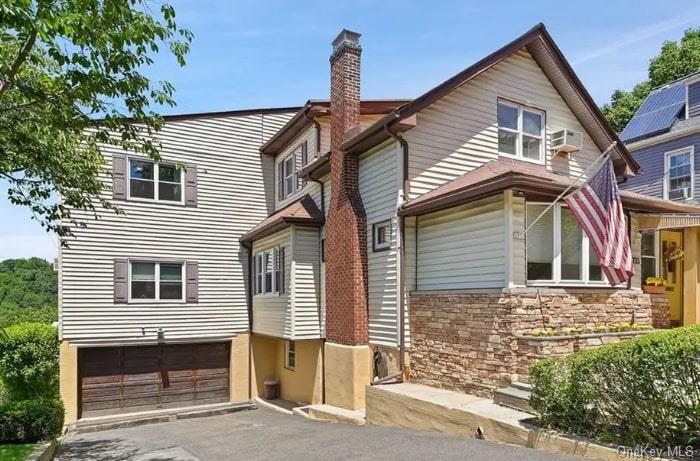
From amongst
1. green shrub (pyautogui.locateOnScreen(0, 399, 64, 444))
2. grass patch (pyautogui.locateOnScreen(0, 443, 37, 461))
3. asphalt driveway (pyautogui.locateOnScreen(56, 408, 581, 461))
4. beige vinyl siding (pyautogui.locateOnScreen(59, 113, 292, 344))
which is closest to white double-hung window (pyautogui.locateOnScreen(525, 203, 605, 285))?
asphalt driveway (pyautogui.locateOnScreen(56, 408, 581, 461))

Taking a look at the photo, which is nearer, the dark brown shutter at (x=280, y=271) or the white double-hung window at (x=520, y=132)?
the white double-hung window at (x=520, y=132)

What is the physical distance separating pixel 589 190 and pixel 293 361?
10.8 metres

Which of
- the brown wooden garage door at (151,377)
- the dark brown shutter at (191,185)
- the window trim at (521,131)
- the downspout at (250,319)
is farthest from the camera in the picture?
the downspout at (250,319)

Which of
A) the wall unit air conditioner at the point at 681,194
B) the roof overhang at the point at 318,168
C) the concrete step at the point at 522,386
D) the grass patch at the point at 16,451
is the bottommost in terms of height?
the grass patch at the point at 16,451

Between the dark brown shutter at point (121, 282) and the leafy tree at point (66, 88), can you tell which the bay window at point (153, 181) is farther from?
the leafy tree at point (66, 88)

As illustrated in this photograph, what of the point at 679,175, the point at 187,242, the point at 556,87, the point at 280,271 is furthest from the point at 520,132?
the point at 187,242

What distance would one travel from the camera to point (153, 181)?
16.8 metres

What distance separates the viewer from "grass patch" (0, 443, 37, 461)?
8.42 metres

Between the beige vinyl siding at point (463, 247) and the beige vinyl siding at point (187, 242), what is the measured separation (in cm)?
865

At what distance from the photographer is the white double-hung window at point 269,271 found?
15109 millimetres

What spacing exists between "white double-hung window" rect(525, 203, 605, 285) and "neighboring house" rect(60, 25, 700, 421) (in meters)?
0.03

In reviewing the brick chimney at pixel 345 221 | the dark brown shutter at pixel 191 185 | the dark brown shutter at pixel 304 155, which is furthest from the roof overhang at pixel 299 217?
the dark brown shutter at pixel 191 185

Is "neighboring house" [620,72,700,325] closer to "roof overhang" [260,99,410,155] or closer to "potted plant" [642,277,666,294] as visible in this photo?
"potted plant" [642,277,666,294]

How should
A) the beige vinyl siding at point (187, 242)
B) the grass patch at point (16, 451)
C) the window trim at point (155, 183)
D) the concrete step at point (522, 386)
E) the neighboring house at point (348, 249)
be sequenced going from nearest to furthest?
1. the concrete step at point (522, 386)
2. the grass patch at point (16, 451)
3. the neighboring house at point (348, 249)
4. the beige vinyl siding at point (187, 242)
5. the window trim at point (155, 183)
